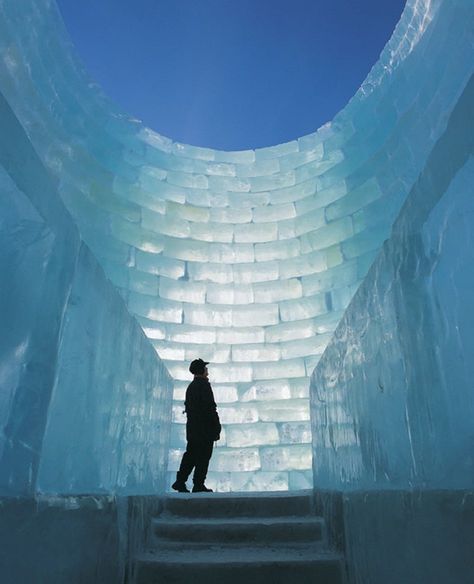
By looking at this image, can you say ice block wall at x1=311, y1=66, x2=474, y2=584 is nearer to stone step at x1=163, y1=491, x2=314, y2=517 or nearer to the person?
stone step at x1=163, y1=491, x2=314, y2=517

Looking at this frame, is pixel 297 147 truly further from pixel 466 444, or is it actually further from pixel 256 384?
pixel 466 444

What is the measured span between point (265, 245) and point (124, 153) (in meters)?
2.03

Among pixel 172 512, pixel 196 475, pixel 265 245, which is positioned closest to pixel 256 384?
pixel 265 245

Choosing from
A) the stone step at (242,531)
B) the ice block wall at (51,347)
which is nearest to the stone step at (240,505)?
the stone step at (242,531)

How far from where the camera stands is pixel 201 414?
3809 mm

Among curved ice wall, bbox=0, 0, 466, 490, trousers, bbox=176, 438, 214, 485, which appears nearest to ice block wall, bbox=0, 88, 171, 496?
trousers, bbox=176, 438, 214, 485

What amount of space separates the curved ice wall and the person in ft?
5.11

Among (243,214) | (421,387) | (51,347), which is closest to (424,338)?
(421,387)

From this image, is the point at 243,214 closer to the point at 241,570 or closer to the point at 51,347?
the point at 241,570

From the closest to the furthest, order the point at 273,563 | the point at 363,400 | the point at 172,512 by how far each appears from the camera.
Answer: the point at 363,400 → the point at 273,563 → the point at 172,512

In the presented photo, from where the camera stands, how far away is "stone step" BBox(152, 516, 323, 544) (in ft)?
8.09

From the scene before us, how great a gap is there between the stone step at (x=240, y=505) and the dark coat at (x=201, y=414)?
3.15 feet

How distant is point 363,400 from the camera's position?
196cm

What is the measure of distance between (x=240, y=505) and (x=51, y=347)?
166 cm
